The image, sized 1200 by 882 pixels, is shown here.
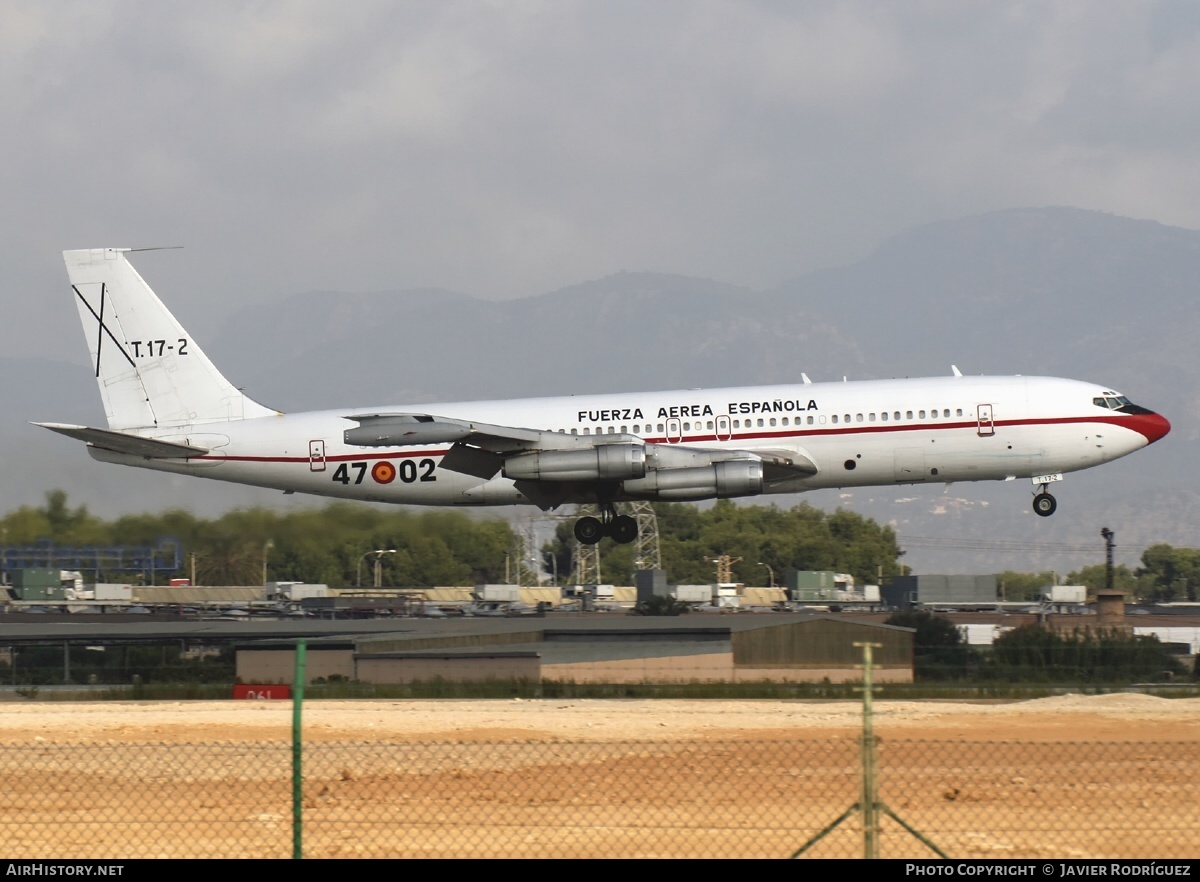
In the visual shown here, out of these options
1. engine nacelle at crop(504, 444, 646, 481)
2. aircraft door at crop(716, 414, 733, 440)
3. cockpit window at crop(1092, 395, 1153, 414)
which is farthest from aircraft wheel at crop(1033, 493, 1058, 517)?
engine nacelle at crop(504, 444, 646, 481)

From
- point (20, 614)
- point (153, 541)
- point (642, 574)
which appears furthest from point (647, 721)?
point (642, 574)

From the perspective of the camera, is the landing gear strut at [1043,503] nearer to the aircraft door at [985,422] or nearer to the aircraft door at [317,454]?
the aircraft door at [985,422]

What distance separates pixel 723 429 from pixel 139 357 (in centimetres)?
1821

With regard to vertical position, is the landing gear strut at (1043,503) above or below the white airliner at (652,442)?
below

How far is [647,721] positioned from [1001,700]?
1210cm

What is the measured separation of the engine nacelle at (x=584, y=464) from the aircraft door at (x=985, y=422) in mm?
9174

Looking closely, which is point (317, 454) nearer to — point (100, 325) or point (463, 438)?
point (463, 438)

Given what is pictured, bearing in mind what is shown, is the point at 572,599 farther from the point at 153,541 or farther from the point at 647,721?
the point at 647,721

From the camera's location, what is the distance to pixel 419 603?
3797 inches

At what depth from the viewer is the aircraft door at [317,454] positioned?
43.8 metres

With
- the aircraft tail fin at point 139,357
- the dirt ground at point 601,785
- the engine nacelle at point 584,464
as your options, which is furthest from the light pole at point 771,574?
the dirt ground at point 601,785

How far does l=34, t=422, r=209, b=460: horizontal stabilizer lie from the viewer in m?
41.7

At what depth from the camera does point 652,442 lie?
1663 inches

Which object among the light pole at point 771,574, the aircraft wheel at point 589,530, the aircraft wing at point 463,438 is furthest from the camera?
the light pole at point 771,574
